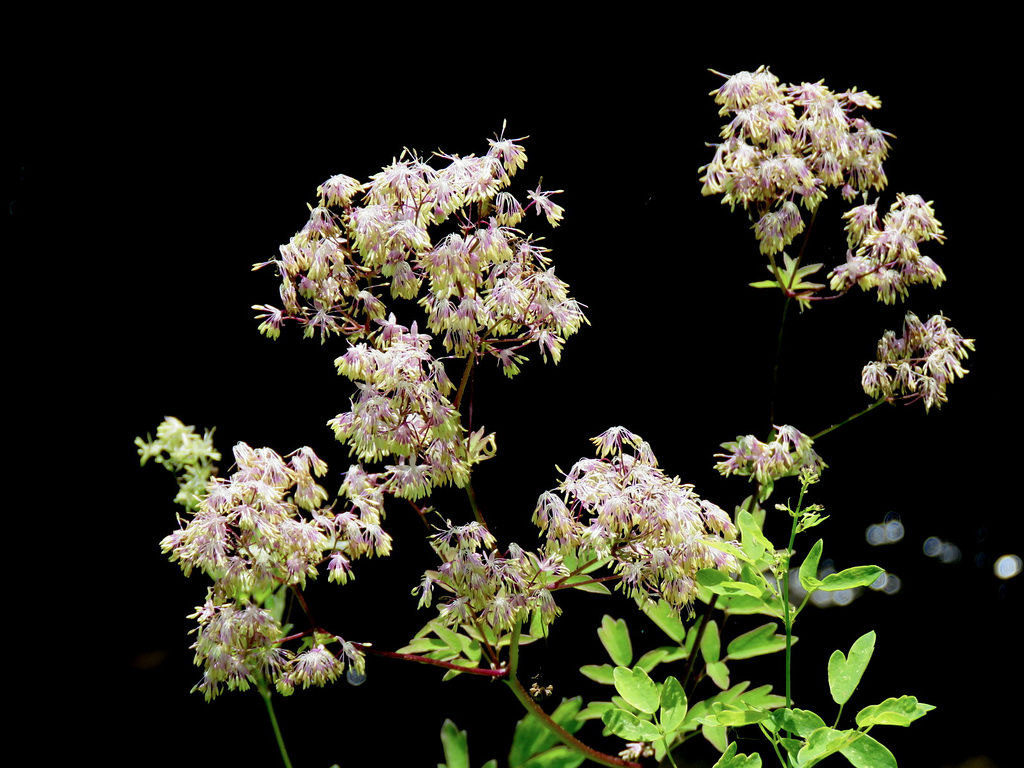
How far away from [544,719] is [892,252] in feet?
2.76

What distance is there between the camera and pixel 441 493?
64.6 inches

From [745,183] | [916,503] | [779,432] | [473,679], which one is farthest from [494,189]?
[916,503]

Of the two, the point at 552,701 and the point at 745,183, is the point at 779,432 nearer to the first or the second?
the point at 745,183

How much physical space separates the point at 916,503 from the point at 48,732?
189 cm

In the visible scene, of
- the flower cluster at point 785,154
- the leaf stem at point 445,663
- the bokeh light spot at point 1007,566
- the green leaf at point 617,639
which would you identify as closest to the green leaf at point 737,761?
the leaf stem at point 445,663

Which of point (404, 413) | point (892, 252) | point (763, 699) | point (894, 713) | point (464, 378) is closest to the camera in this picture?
point (894, 713)

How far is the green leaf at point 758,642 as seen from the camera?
147 cm

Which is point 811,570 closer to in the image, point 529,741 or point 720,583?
point 720,583

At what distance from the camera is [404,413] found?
1.05 metres

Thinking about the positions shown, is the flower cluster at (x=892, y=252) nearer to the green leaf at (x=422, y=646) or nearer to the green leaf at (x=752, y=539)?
the green leaf at (x=752, y=539)

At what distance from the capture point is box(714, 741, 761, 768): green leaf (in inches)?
39.0

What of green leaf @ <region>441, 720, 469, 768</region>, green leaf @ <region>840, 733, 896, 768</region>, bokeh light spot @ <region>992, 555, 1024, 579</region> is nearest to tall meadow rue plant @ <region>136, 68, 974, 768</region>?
green leaf @ <region>840, 733, 896, 768</region>

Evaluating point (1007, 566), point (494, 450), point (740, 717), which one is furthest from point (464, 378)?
point (1007, 566)

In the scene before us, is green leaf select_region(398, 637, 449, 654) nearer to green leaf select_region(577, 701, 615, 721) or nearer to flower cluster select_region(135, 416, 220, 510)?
green leaf select_region(577, 701, 615, 721)
